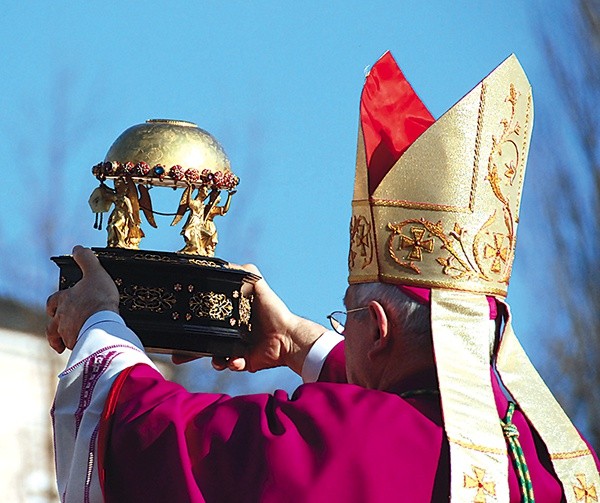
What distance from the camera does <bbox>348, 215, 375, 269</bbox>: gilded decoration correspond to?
14.4 feet

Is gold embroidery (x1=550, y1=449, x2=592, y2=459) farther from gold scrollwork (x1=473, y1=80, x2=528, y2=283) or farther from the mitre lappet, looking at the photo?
gold scrollwork (x1=473, y1=80, x2=528, y2=283)

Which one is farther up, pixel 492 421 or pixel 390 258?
pixel 390 258

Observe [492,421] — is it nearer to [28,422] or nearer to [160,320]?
[160,320]

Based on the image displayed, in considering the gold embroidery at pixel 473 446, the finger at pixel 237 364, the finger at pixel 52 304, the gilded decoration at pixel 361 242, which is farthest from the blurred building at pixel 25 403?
the gold embroidery at pixel 473 446

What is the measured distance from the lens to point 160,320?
4.70 m

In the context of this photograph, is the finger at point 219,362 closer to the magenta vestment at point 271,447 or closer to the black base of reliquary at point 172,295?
the black base of reliquary at point 172,295

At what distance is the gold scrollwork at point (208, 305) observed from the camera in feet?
15.5

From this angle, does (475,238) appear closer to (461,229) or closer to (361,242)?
(461,229)

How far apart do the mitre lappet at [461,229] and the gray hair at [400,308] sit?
0.03 metres

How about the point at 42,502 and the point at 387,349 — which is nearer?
the point at 387,349

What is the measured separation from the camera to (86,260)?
177 inches

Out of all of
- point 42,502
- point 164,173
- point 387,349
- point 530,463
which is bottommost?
point 42,502

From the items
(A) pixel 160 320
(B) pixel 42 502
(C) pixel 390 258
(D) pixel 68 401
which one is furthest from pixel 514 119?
(B) pixel 42 502

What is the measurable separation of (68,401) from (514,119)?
1.43 metres
